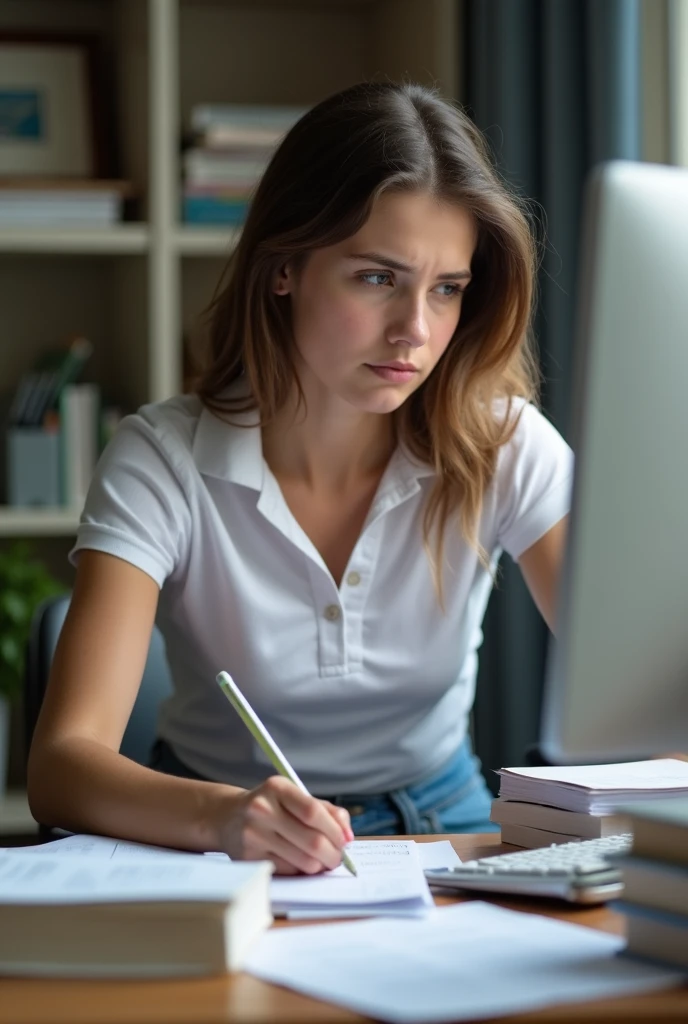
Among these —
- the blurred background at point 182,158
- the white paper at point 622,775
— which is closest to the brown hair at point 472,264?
the white paper at point 622,775

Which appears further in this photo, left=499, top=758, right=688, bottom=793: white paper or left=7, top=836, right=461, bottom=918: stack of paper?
left=499, top=758, right=688, bottom=793: white paper

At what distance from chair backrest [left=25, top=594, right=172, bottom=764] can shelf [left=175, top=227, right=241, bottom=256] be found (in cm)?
113

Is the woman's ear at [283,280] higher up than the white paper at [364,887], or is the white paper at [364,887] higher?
the woman's ear at [283,280]

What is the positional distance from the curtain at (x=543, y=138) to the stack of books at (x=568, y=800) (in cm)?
114

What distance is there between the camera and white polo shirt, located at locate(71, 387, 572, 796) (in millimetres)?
1536

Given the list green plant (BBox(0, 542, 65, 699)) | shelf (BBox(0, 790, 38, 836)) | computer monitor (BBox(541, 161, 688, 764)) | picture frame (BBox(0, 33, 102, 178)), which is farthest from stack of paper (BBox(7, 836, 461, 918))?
picture frame (BBox(0, 33, 102, 178))

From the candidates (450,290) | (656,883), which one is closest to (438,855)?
(656,883)

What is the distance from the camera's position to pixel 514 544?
1.66 metres

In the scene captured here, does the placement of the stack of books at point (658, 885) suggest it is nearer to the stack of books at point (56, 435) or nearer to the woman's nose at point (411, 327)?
the woman's nose at point (411, 327)

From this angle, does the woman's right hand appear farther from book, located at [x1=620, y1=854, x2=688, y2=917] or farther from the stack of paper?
book, located at [x1=620, y1=854, x2=688, y2=917]

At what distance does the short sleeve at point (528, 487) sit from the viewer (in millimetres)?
1633

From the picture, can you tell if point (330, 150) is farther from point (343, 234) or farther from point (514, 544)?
point (514, 544)

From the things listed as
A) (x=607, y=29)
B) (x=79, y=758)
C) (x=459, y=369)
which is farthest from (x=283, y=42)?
(x=79, y=758)

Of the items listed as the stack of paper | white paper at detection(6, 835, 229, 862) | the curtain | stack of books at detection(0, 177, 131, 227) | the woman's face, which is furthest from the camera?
stack of books at detection(0, 177, 131, 227)
